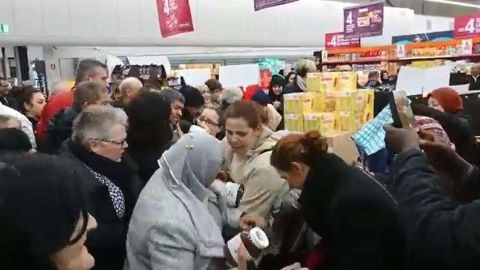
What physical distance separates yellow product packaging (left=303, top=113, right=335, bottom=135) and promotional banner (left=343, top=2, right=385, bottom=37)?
8239mm

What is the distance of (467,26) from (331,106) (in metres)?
8.48

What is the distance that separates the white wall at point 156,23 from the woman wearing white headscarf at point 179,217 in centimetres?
1059

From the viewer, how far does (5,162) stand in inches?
43.4

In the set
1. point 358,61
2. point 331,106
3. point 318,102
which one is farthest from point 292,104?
point 358,61

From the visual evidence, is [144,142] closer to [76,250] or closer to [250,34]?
[76,250]

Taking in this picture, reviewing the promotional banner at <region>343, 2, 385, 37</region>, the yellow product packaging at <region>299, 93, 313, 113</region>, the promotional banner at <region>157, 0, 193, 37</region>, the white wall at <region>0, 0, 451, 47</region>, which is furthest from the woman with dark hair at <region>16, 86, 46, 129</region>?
the promotional banner at <region>343, 2, 385, 37</region>

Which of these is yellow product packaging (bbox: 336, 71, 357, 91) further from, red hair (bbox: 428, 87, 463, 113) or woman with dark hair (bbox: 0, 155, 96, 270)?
woman with dark hair (bbox: 0, 155, 96, 270)

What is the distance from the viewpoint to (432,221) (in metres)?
1.59

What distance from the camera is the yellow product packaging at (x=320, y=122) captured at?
5.89m

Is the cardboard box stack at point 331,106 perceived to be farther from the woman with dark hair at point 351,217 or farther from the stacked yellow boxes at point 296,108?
the woman with dark hair at point 351,217

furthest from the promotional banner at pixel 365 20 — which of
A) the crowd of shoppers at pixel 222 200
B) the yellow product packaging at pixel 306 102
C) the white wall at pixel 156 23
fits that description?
the crowd of shoppers at pixel 222 200

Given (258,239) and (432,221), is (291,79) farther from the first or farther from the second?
(432,221)

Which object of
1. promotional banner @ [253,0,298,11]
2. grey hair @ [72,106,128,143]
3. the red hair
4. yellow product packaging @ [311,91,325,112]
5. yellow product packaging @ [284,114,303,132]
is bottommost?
yellow product packaging @ [284,114,303,132]

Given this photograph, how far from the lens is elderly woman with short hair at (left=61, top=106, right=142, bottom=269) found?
2.31 meters
